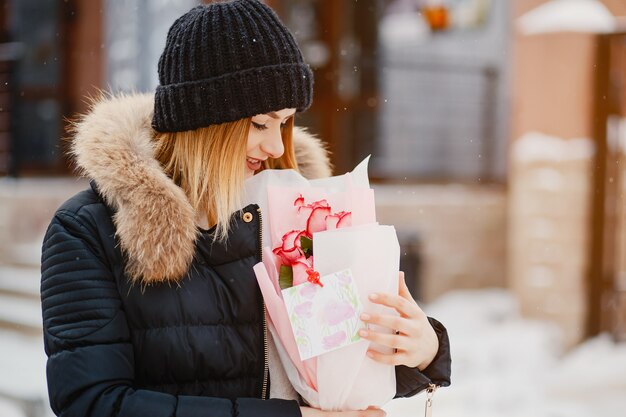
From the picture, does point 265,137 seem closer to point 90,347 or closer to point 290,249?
point 290,249

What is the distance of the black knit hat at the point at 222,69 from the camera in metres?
1.47

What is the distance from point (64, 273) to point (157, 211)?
21 cm

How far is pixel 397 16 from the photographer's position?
8.20 m

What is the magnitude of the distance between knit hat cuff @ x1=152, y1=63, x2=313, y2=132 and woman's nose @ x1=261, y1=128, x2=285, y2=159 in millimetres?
55

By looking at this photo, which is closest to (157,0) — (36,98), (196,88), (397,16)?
(36,98)

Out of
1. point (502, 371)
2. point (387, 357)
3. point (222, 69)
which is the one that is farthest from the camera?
point (502, 371)

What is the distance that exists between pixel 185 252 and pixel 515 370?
470cm

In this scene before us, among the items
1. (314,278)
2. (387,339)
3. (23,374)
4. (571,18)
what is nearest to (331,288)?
(314,278)

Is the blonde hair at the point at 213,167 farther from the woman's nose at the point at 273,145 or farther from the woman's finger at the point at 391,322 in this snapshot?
the woman's finger at the point at 391,322

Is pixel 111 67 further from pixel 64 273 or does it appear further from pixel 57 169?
pixel 64 273

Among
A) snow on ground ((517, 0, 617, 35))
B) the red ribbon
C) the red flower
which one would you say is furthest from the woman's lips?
snow on ground ((517, 0, 617, 35))

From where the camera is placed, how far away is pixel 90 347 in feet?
4.19

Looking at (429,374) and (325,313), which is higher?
(325,313)

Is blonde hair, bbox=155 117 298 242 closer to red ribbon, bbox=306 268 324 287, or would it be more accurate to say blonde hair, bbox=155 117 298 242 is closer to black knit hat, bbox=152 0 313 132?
Answer: black knit hat, bbox=152 0 313 132
